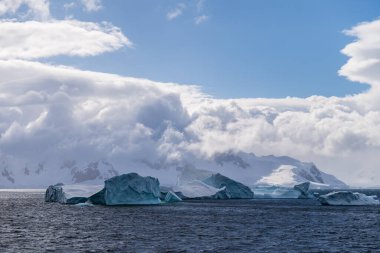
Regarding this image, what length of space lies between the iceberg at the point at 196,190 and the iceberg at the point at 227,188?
1783 millimetres

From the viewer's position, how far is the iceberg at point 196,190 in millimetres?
131375

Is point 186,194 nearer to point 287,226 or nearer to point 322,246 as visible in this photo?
point 287,226

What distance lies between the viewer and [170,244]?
41438mm

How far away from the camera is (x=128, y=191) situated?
9369 centimetres

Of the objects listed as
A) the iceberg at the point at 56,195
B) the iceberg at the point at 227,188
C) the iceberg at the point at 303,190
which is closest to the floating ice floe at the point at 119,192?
the iceberg at the point at 56,195

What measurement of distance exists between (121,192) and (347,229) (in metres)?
46.9

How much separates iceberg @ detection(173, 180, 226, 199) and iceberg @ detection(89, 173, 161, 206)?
105 ft

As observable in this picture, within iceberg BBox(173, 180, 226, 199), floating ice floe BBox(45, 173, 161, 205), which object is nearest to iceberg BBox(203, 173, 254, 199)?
iceberg BBox(173, 180, 226, 199)

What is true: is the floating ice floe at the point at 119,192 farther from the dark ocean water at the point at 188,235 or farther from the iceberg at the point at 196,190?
the iceberg at the point at 196,190

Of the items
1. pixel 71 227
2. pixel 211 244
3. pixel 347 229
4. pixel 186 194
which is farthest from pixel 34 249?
pixel 186 194

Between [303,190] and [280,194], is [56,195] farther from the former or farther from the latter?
[303,190]

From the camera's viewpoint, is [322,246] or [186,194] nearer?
[322,246]

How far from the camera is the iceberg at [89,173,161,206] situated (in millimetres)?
89925

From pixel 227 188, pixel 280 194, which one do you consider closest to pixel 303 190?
pixel 280 194
